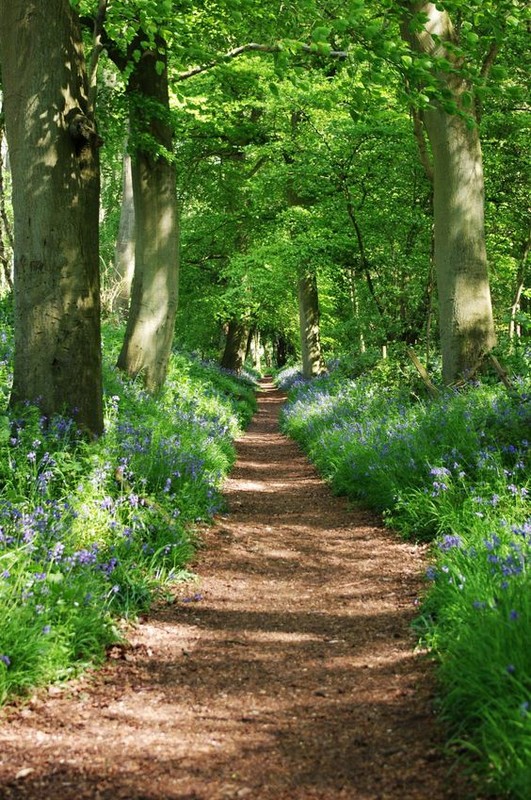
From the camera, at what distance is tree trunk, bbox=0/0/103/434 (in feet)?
18.7

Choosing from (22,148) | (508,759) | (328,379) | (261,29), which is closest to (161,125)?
(261,29)

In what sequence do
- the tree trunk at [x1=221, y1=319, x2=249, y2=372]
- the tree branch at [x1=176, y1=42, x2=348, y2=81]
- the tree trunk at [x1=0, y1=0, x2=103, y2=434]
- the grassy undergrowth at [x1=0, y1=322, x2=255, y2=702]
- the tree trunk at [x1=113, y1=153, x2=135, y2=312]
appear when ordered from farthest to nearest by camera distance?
the tree trunk at [x1=221, y1=319, x2=249, y2=372], the tree trunk at [x1=113, y1=153, x2=135, y2=312], the tree branch at [x1=176, y1=42, x2=348, y2=81], the tree trunk at [x1=0, y1=0, x2=103, y2=434], the grassy undergrowth at [x1=0, y1=322, x2=255, y2=702]

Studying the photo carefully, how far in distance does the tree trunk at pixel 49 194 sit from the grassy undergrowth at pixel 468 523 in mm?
3194

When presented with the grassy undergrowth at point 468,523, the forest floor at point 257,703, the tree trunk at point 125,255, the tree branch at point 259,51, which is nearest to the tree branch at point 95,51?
the tree branch at point 259,51

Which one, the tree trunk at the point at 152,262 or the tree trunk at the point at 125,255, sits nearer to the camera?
the tree trunk at the point at 152,262

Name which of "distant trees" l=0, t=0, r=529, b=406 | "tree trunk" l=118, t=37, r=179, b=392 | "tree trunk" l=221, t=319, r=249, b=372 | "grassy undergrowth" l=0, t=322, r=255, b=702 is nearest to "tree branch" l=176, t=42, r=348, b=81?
"distant trees" l=0, t=0, r=529, b=406

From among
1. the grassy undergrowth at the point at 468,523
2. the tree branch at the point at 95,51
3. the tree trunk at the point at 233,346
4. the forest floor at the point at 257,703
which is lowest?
the forest floor at the point at 257,703

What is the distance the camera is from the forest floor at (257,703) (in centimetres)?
262

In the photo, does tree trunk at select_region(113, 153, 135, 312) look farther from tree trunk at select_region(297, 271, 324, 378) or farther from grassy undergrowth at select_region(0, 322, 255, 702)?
grassy undergrowth at select_region(0, 322, 255, 702)

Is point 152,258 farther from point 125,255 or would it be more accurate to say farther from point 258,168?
point 258,168

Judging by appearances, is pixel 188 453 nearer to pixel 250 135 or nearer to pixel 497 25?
pixel 497 25

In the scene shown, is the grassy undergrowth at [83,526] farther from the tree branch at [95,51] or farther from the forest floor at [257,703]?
the tree branch at [95,51]

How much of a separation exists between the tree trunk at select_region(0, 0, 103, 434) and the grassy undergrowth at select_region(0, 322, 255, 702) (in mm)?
486

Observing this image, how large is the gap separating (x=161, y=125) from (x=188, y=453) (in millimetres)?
5556
